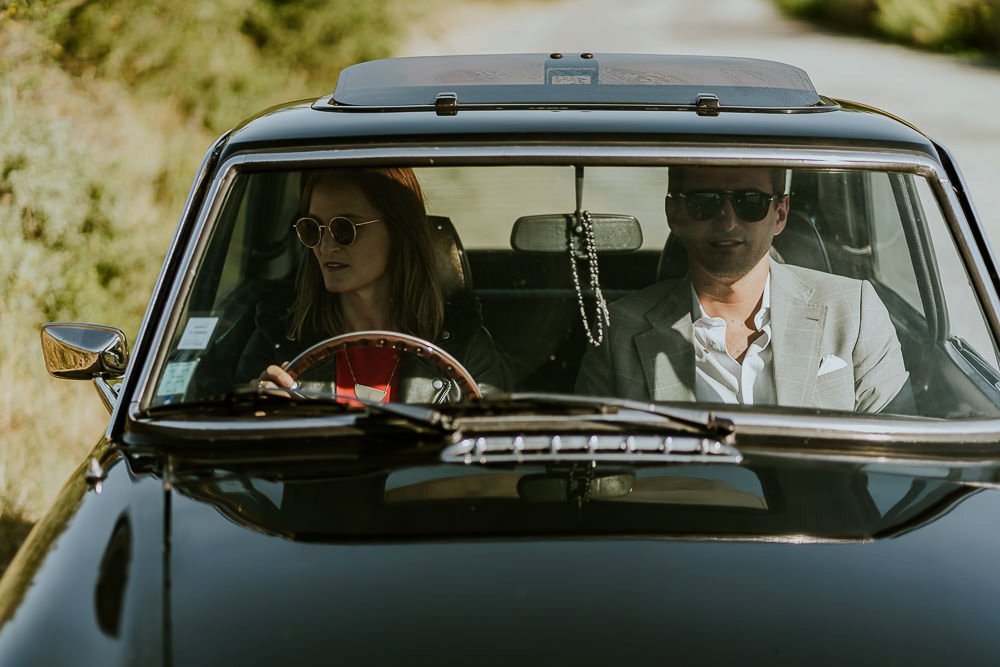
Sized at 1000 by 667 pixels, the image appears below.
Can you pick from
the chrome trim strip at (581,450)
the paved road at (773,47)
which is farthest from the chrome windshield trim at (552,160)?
the paved road at (773,47)

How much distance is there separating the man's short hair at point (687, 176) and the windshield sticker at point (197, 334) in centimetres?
109

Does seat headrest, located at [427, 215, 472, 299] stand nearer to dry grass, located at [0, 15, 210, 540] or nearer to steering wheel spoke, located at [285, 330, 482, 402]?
steering wheel spoke, located at [285, 330, 482, 402]

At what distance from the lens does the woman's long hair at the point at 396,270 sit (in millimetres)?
3107

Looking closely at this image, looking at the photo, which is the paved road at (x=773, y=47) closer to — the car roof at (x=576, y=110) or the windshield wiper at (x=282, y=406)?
the car roof at (x=576, y=110)

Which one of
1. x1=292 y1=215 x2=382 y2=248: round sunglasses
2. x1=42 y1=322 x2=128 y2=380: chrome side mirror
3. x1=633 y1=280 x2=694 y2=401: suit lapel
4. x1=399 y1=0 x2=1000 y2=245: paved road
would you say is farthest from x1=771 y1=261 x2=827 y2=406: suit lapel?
x1=399 y1=0 x2=1000 y2=245: paved road

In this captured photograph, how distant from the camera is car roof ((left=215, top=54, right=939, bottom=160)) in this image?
2.80 meters

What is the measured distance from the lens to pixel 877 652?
6.43 ft

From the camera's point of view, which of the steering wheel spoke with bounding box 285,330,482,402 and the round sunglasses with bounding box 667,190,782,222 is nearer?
the steering wheel spoke with bounding box 285,330,482,402

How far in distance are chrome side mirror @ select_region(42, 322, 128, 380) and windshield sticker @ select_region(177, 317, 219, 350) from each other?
156mm

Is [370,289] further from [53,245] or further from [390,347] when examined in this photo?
[53,245]

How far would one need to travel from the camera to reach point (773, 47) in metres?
29.3

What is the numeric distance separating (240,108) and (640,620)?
1116 cm

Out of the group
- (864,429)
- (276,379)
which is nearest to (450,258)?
(276,379)

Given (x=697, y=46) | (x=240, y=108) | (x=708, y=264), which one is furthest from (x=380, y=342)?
(x=697, y=46)
